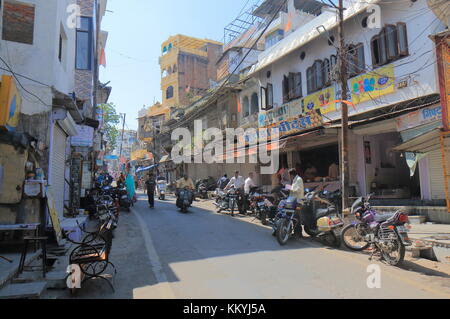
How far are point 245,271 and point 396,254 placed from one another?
3016 mm

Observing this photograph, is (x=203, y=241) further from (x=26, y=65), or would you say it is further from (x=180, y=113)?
(x=180, y=113)

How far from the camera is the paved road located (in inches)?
187

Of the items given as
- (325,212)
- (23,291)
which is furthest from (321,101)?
(23,291)

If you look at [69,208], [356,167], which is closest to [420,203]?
[356,167]

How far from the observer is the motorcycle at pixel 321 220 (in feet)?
26.1

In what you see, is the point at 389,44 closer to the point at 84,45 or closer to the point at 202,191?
the point at 202,191

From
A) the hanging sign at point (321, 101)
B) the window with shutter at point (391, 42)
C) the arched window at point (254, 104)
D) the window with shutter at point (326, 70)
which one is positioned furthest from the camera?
the arched window at point (254, 104)

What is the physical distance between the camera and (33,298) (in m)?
4.49

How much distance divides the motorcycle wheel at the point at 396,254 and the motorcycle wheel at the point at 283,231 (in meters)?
2.30

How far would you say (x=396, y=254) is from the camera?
20.8 feet

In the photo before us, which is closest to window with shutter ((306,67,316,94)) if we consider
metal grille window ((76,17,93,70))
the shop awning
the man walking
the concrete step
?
the man walking

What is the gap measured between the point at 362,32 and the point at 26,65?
1228 cm

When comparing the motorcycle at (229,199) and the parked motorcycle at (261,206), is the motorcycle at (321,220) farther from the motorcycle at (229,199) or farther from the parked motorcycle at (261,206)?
the motorcycle at (229,199)

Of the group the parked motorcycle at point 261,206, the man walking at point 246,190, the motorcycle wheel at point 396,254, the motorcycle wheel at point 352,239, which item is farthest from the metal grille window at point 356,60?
the motorcycle wheel at point 396,254
